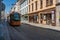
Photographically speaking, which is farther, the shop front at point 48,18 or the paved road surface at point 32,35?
the shop front at point 48,18

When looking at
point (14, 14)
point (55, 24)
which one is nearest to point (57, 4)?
point (55, 24)

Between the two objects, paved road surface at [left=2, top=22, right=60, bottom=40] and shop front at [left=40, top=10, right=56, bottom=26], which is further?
shop front at [left=40, top=10, right=56, bottom=26]

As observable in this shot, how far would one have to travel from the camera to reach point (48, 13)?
43375 mm

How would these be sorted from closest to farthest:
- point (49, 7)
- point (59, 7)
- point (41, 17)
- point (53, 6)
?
1. point (59, 7)
2. point (53, 6)
3. point (49, 7)
4. point (41, 17)

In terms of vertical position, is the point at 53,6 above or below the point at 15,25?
above

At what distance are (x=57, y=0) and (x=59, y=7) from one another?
5.85ft

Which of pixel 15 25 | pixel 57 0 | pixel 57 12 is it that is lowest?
pixel 15 25

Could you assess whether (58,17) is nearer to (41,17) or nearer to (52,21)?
(52,21)

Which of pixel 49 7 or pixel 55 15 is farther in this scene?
pixel 49 7

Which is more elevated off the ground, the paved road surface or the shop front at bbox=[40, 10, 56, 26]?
the shop front at bbox=[40, 10, 56, 26]

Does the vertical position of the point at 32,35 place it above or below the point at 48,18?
below

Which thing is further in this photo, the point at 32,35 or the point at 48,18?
the point at 48,18

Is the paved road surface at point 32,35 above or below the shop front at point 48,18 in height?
below

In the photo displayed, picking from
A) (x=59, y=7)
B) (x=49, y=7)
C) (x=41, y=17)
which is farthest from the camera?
(x=41, y=17)
